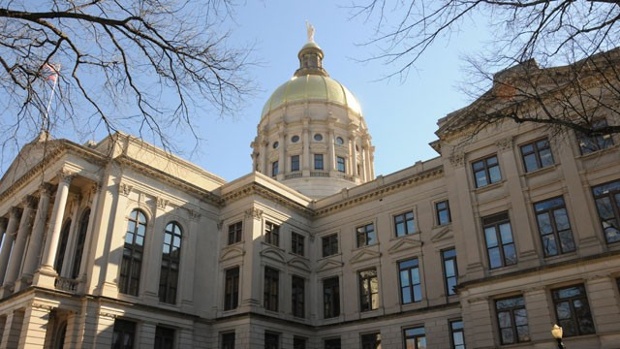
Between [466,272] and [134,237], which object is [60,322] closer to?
[134,237]

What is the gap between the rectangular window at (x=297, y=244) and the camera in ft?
122

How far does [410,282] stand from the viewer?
32156mm

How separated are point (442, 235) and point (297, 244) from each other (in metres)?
11.3

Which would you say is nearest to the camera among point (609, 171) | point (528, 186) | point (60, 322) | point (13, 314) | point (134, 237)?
point (609, 171)

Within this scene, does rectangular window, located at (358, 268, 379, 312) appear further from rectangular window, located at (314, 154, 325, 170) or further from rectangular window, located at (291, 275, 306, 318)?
rectangular window, located at (314, 154, 325, 170)

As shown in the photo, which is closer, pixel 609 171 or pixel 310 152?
pixel 609 171

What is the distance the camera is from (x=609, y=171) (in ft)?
74.9

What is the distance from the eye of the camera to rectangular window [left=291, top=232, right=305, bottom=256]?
122ft

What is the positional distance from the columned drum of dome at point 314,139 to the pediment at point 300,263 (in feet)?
46.9

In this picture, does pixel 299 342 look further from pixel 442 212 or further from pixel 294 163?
pixel 294 163

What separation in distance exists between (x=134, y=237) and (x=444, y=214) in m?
19.6

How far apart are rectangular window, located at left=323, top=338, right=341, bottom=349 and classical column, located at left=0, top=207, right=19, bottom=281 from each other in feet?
72.6

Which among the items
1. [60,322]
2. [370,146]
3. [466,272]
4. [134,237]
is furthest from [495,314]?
[370,146]

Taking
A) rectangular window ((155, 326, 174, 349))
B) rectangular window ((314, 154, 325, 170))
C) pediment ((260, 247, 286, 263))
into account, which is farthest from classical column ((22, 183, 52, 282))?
rectangular window ((314, 154, 325, 170))
